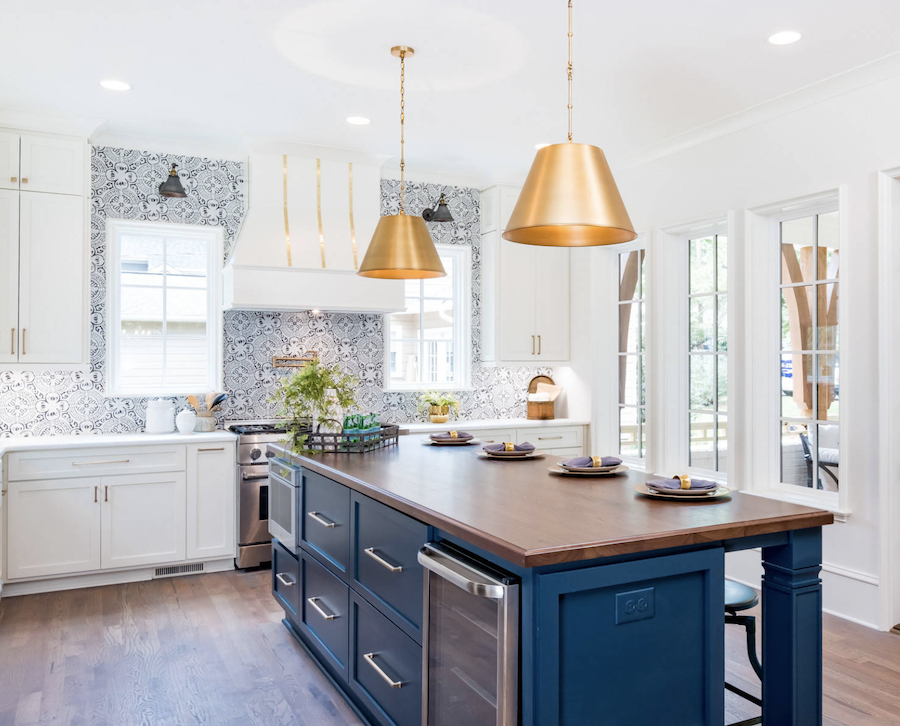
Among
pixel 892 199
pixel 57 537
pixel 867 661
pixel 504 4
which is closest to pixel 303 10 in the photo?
pixel 504 4

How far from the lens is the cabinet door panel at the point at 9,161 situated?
4.29 m

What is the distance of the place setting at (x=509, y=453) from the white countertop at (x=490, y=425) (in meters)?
2.01

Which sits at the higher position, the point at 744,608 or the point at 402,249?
the point at 402,249

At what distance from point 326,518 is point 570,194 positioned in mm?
1614

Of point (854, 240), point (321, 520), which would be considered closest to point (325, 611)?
point (321, 520)

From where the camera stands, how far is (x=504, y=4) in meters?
2.97

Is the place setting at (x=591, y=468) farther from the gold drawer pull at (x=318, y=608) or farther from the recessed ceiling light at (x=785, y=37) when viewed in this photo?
the recessed ceiling light at (x=785, y=37)

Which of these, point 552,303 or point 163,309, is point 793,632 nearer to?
point 552,303

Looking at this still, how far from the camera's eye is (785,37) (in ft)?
10.7

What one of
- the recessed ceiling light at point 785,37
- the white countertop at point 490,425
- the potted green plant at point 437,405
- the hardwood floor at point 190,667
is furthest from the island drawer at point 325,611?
the recessed ceiling light at point 785,37

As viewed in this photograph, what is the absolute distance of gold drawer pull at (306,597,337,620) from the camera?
2891 millimetres

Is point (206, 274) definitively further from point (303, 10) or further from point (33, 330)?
point (303, 10)

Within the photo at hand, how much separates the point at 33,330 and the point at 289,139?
1.96 metres

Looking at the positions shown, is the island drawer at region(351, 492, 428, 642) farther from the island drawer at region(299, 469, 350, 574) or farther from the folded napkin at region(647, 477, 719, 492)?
the folded napkin at region(647, 477, 719, 492)
